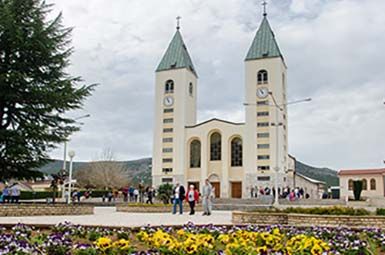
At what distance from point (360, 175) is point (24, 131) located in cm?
4835

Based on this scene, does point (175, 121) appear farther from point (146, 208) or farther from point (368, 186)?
point (146, 208)

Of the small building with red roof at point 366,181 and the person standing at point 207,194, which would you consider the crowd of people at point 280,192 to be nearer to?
the small building with red roof at point 366,181

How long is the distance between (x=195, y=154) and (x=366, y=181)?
2267 centimetres

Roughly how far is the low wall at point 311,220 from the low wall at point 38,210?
8.10 m

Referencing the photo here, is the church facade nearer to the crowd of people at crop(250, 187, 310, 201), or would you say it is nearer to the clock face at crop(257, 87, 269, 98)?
the clock face at crop(257, 87, 269, 98)

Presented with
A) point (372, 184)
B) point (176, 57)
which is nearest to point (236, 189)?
point (372, 184)

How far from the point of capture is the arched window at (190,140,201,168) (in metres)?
59.1

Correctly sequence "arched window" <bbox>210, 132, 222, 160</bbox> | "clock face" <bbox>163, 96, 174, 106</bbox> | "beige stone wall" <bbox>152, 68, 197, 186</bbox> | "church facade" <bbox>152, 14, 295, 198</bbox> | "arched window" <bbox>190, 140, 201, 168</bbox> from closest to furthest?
1. "church facade" <bbox>152, 14, 295, 198</bbox>
2. "beige stone wall" <bbox>152, 68, 197, 186</bbox>
3. "arched window" <bbox>210, 132, 222, 160</bbox>
4. "arched window" <bbox>190, 140, 201, 168</bbox>
5. "clock face" <bbox>163, 96, 174, 106</bbox>

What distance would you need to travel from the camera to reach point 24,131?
20609mm

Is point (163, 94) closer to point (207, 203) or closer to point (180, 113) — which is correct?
point (180, 113)

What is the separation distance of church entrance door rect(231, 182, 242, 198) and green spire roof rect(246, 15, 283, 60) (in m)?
16.4

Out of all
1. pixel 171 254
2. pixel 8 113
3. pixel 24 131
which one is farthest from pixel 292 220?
pixel 8 113

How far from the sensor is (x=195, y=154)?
2356 inches

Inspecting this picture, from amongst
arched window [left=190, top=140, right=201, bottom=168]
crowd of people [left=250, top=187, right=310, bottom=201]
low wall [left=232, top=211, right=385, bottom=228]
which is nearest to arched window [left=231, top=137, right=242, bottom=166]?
arched window [left=190, top=140, right=201, bottom=168]
